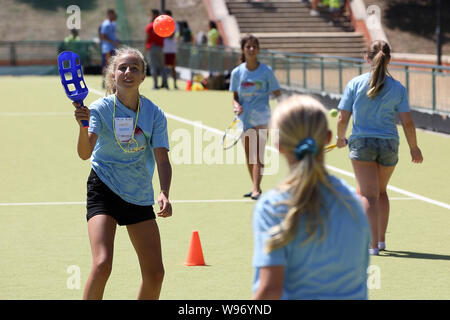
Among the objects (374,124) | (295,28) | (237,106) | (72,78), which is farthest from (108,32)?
(72,78)

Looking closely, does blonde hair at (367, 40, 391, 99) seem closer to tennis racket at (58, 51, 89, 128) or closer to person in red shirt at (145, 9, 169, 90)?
tennis racket at (58, 51, 89, 128)

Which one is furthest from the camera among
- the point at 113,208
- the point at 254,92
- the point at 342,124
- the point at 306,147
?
the point at 254,92

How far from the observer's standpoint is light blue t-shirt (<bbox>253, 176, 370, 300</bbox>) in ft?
12.3

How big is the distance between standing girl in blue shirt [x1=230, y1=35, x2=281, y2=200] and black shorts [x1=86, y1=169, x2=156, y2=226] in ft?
18.0

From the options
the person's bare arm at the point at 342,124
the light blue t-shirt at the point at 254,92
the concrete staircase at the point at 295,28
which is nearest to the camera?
the person's bare arm at the point at 342,124

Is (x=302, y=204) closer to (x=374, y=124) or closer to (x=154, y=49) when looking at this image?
(x=374, y=124)

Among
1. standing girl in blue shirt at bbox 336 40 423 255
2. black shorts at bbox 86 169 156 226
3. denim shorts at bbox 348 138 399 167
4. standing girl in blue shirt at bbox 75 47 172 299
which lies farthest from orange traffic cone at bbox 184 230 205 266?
black shorts at bbox 86 169 156 226

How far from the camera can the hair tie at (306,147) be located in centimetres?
369

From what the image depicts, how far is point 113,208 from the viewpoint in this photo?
6.06 metres

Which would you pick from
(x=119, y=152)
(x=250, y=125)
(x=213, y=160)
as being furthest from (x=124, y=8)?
(x=119, y=152)

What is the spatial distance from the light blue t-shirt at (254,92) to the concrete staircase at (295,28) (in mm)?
29496

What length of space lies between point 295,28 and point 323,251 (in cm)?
4189

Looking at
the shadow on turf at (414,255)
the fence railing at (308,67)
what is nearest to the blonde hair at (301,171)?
the shadow on turf at (414,255)

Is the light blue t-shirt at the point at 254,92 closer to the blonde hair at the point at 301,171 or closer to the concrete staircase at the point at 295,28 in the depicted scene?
the blonde hair at the point at 301,171
